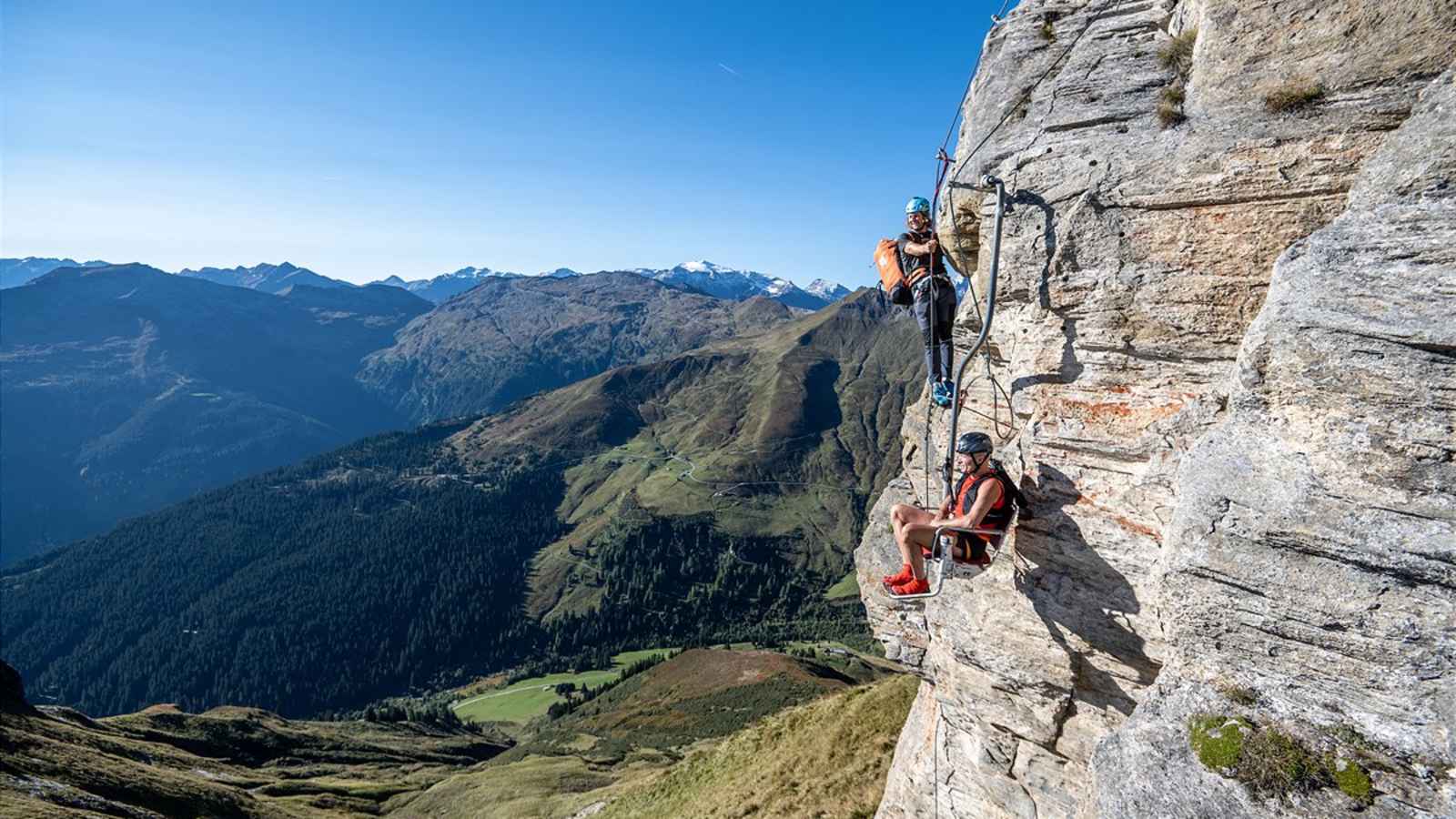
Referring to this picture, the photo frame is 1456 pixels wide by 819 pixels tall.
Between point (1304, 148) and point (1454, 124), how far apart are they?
5.95 ft

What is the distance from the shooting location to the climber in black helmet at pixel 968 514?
11.5 m

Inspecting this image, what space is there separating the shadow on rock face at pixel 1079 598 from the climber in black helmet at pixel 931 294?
307 cm

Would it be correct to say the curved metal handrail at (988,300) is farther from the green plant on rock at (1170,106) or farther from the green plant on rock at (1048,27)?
the green plant on rock at (1048,27)

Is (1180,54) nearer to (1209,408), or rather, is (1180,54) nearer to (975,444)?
(1209,408)

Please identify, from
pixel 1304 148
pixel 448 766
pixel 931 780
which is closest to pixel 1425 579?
pixel 1304 148

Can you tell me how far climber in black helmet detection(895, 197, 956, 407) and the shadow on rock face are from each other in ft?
10.1

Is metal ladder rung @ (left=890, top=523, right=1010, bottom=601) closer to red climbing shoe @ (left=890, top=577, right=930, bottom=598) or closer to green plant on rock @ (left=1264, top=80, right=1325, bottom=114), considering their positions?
red climbing shoe @ (left=890, top=577, right=930, bottom=598)

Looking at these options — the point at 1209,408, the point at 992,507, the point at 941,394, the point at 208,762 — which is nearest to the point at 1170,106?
the point at 1209,408

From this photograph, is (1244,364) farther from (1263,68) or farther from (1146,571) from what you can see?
(1263,68)

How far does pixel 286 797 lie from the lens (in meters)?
76.8

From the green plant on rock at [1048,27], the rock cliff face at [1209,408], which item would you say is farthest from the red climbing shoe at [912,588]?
the green plant on rock at [1048,27]

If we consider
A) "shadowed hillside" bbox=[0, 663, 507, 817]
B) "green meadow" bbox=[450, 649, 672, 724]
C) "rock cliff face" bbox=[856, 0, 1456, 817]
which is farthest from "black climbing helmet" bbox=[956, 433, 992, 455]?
"green meadow" bbox=[450, 649, 672, 724]

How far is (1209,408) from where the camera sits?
10.5m

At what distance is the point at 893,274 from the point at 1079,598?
290 inches
